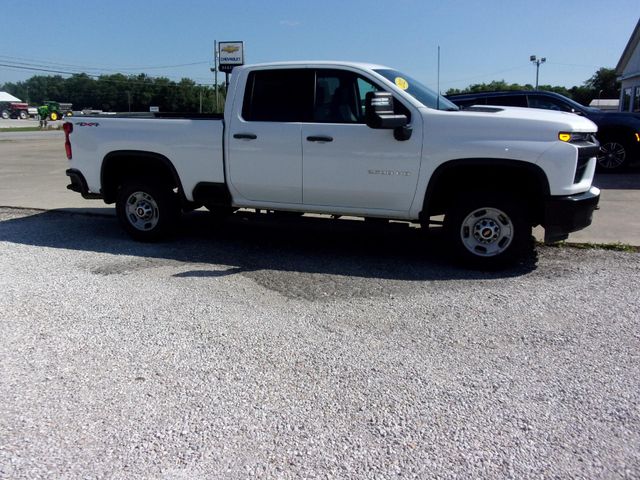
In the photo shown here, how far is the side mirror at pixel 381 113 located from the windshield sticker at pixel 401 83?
0.56 meters

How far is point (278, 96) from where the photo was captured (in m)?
6.44

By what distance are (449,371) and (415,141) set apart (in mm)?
2730

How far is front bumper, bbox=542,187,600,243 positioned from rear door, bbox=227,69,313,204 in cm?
257

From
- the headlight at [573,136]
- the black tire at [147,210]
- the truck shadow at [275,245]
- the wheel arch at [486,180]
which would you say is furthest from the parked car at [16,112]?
the headlight at [573,136]

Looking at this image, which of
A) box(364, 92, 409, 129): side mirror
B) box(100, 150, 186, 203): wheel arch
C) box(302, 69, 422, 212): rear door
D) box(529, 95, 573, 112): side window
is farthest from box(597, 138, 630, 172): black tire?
box(100, 150, 186, 203): wheel arch

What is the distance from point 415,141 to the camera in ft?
19.1

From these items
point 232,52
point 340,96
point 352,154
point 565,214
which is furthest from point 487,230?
point 232,52

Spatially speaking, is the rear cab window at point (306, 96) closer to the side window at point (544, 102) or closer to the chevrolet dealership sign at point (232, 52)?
the side window at point (544, 102)

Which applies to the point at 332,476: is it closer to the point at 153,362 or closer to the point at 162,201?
the point at 153,362

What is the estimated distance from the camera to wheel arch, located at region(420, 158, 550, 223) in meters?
5.58

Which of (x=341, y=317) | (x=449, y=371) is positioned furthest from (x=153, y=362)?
(x=449, y=371)

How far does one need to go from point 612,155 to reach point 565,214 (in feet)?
26.7

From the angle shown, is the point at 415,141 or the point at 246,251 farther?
the point at 246,251

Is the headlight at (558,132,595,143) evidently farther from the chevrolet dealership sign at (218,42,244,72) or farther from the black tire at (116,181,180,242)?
the chevrolet dealership sign at (218,42,244,72)
